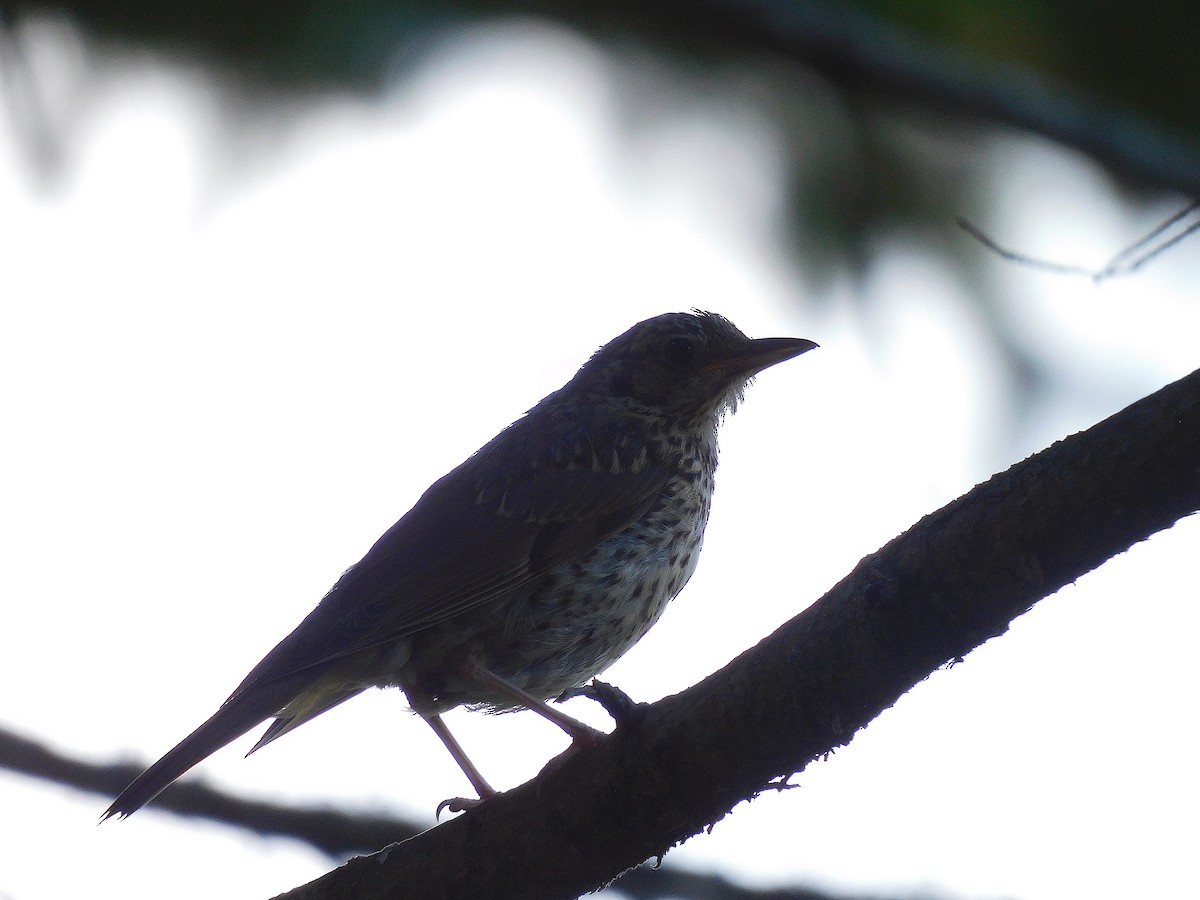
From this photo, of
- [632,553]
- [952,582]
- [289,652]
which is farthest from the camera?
[632,553]

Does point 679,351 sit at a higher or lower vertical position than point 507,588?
higher

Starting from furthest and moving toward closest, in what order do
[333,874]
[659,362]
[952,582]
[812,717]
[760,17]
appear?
[659,362] → [760,17] → [333,874] → [812,717] → [952,582]

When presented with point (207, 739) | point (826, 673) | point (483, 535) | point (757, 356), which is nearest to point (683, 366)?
→ point (757, 356)

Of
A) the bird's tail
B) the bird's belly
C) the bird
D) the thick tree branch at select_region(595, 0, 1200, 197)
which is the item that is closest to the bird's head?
the bird

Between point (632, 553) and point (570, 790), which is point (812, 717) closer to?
point (570, 790)

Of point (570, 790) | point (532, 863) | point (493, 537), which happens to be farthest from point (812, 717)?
point (493, 537)

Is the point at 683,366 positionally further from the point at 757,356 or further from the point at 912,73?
the point at 912,73

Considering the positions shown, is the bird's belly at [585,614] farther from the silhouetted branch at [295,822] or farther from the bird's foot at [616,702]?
the bird's foot at [616,702]

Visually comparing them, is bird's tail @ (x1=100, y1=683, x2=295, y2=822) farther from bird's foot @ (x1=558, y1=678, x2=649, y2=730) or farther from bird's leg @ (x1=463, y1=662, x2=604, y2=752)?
Answer: bird's foot @ (x1=558, y1=678, x2=649, y2=730)
